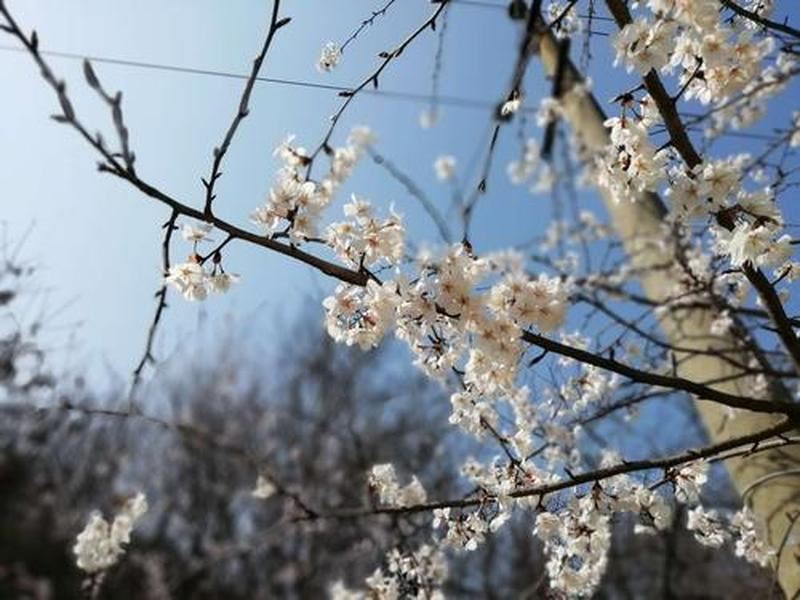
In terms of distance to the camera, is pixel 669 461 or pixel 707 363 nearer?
pixel 669 461

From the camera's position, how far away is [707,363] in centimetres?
276

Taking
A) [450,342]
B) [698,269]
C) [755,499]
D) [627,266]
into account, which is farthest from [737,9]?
[627,266]

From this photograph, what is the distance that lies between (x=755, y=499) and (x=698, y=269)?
4.46ft

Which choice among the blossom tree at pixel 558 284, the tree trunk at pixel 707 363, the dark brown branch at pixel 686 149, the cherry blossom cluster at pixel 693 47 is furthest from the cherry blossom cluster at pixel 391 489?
the cherry blossom cluster at pixel 693 47

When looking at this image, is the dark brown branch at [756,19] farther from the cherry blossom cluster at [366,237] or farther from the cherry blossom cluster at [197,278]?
the cherry blossom cluster at [197,278]

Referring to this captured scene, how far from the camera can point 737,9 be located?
1625 mm

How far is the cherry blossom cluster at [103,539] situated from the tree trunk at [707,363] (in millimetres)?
2356

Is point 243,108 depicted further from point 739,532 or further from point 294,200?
point 739,532

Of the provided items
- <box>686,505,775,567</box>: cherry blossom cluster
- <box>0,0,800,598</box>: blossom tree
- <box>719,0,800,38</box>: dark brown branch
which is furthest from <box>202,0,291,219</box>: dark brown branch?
<box>686,505,775,567</box>: cherry blossom cluster

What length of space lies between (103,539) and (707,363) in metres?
2.58

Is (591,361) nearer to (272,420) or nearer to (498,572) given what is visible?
(498,572)

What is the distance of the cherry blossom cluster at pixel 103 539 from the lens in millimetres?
2801

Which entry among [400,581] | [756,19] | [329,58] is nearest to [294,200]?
[329,58]

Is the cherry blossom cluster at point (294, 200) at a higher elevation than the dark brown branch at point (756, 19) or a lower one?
lower
